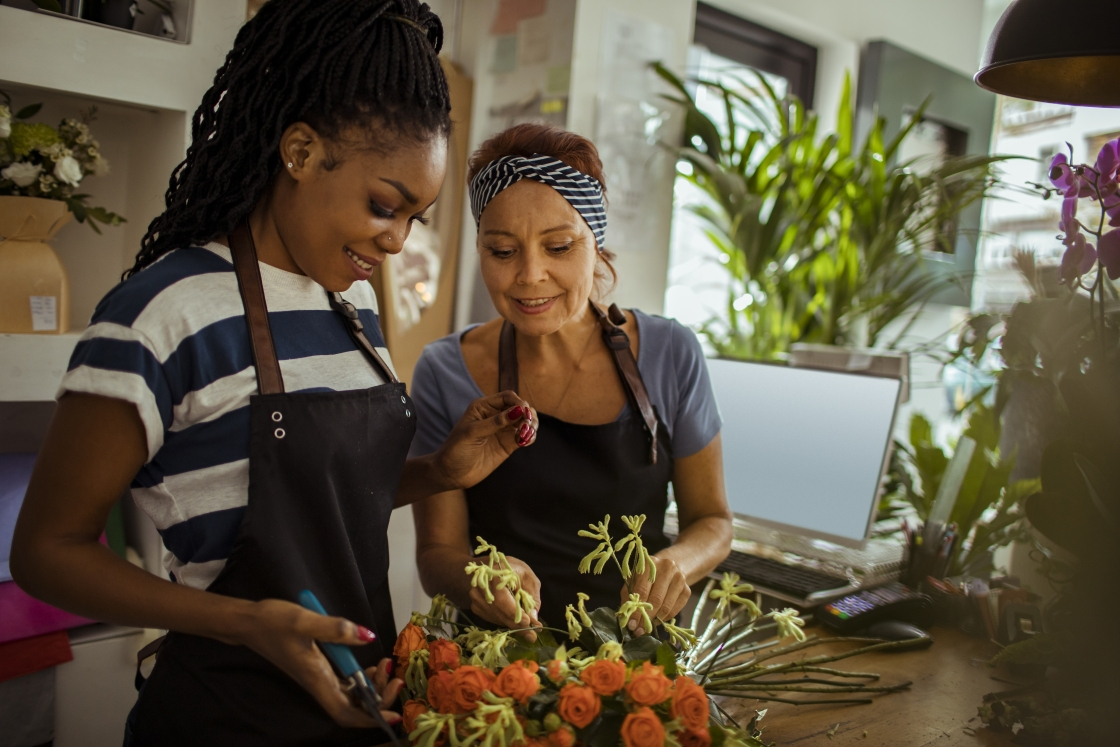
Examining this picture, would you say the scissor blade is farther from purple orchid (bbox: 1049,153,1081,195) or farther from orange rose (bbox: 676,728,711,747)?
purple orchid (bbox: 1049,153,1081,195)

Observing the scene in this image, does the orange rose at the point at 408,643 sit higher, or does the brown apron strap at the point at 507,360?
the brown apron strap at the point at 507,360

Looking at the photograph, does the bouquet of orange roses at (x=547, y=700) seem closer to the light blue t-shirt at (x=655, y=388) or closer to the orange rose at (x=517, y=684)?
the orange rose at (x=517, y=684)

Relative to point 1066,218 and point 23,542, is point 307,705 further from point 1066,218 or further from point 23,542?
point 1066,218

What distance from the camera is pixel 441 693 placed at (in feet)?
2.92

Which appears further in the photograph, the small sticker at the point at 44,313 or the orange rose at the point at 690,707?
the small sticker at the point at 44,313

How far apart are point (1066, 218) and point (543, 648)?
1121mm

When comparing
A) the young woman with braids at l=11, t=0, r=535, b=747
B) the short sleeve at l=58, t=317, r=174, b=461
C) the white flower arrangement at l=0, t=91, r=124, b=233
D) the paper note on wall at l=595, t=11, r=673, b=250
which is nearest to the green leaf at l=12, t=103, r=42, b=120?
the white flower arrangement at l=0, t=91, r=124, b=233

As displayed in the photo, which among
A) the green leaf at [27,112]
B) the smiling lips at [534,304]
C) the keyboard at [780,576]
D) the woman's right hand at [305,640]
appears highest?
the green leaf at [27,112]

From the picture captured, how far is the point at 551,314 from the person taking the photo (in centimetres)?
142

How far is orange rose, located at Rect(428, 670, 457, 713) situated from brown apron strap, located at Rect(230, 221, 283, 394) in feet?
1.19

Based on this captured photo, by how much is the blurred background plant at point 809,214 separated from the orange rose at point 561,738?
2197 millimetres

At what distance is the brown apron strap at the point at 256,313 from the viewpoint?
94cm

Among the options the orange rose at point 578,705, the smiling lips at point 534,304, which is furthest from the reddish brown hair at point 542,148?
the orange rose at point 578,705

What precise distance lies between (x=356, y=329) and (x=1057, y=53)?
1028mm
